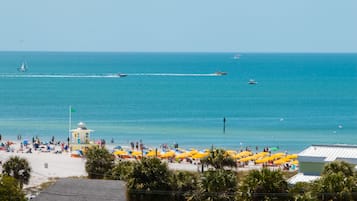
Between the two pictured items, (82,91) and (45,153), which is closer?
(45,153)

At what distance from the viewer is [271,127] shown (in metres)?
92.0

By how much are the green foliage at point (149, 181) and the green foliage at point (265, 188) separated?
4871 millimetres

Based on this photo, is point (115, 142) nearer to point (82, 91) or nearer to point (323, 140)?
point (323, 140)

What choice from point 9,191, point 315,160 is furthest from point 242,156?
point 9,191

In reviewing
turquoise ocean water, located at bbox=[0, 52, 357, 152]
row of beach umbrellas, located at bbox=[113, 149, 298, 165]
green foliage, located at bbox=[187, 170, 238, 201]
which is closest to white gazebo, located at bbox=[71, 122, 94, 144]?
row of beach umbrellas, located at bbox=[113, 149, 298, 165]

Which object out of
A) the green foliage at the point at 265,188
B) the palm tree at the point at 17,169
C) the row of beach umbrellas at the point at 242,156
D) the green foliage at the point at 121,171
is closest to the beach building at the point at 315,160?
the green foliage at the point at 265,188

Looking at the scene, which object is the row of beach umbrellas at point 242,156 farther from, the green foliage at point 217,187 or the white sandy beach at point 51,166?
the green foliage at point 217,187

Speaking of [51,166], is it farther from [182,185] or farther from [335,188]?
[335,188]

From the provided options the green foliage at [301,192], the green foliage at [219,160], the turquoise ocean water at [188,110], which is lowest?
the green foliage at [301,192]

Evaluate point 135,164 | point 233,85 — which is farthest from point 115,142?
point 233,85

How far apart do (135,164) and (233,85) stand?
461 ft

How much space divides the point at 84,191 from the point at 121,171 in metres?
5.19

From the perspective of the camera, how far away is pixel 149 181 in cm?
3478

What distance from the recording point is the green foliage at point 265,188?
1209 inches
